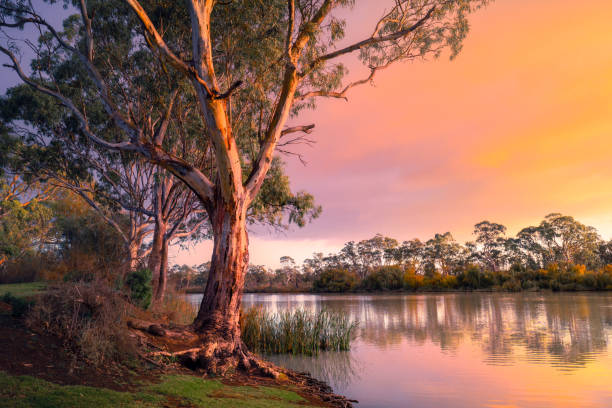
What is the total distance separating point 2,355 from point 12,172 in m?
11.7

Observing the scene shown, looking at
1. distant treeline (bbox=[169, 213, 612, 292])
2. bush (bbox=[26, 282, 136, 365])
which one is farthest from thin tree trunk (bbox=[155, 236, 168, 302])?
distant treeline (bbox=[169, 213, 612, 292])

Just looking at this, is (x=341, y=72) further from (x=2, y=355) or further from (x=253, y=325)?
(x=2, y=355)

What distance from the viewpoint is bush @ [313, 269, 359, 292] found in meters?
51.4

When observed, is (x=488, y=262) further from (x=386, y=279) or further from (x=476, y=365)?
(x=476, y=365)

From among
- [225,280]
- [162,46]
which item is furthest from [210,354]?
[162,46]

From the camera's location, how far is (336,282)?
2044 inches

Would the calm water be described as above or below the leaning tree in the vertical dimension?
below

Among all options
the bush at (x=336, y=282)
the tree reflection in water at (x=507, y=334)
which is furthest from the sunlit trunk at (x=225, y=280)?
the bush at (x=336, y=282)

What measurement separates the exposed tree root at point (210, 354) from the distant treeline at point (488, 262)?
35.5 m

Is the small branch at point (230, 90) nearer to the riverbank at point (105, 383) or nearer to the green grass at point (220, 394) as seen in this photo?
the riverbank at point (105, 383)

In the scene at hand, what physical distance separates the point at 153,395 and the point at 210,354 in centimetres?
196

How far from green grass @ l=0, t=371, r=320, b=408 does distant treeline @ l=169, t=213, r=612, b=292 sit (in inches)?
1451

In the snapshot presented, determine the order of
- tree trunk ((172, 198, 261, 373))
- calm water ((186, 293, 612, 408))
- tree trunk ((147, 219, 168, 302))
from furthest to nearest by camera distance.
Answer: tree trunk ((147, 219, 168, 302)), calm water ((186, 293, 612, 408)), tree trunk ((172, 198, 261, 373))

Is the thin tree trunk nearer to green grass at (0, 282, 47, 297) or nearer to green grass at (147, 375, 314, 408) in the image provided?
green grass at (0, 282, 47, 297)
